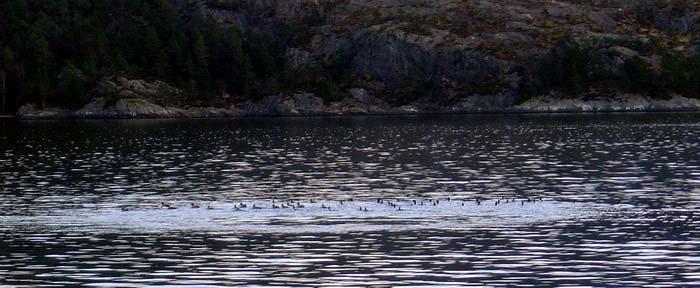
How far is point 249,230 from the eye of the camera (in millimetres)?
59750

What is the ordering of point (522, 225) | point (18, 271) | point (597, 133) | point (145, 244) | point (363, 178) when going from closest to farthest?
point (18, 271), point (145, 244), point (522, 225), point (363, 178), point (597, 133)

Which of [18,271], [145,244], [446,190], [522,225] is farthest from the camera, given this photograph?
[446,190]

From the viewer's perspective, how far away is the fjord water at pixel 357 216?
1852 inches

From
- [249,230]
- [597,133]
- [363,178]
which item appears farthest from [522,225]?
[597,133]

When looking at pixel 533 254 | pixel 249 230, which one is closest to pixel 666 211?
pixel 533 254

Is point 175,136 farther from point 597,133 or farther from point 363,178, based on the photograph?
point 363,178

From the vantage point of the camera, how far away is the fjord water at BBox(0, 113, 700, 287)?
47031 mm

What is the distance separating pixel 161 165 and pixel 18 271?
6026cm

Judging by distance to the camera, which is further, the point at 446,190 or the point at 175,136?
the point at 175,136

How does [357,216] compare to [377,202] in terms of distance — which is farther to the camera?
[377,202]

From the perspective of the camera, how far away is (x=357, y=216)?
6481 cm

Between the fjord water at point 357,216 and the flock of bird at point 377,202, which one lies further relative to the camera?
the flock of bird at point 377,202

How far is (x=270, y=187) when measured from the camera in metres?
84.9

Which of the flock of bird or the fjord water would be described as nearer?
the fjord water
